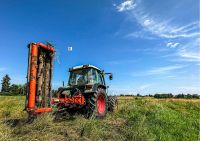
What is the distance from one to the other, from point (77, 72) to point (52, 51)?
103 inches

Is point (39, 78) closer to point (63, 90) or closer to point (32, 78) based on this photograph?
point (32, 78)

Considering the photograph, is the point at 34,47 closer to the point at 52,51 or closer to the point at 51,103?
the point at 52,51

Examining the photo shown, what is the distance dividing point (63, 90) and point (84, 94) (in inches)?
34.3

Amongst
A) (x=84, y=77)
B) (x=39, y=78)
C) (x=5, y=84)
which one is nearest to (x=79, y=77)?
(x=84, y=77)

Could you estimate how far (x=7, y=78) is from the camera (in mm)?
62844

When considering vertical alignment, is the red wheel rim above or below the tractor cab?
below

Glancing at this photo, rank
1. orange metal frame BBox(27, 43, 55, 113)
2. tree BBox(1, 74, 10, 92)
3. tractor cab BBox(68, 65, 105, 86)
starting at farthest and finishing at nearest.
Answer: tree BBox(1, 74, 10, 92)
tractor cab BBox(68, 65, 105, 86)
orange metal frame BBox(27, 43, 55, 113)

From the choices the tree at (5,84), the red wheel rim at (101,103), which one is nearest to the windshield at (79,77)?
the red wheel rim at (101,103)

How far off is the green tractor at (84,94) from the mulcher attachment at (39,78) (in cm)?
69

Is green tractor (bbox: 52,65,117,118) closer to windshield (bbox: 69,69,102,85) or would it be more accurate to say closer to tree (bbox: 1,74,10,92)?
windshield (bbox: 69,69,102,85)

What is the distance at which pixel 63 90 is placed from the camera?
7.89m

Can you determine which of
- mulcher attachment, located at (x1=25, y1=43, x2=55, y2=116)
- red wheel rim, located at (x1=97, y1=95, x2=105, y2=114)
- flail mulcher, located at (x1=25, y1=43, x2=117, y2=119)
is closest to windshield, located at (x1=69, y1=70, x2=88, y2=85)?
flail mulcher, located at (x1=25, y1=43, x2=117, y2=119)

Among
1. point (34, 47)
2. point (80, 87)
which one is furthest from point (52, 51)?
point (80, 87)

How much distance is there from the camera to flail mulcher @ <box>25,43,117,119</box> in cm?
513
